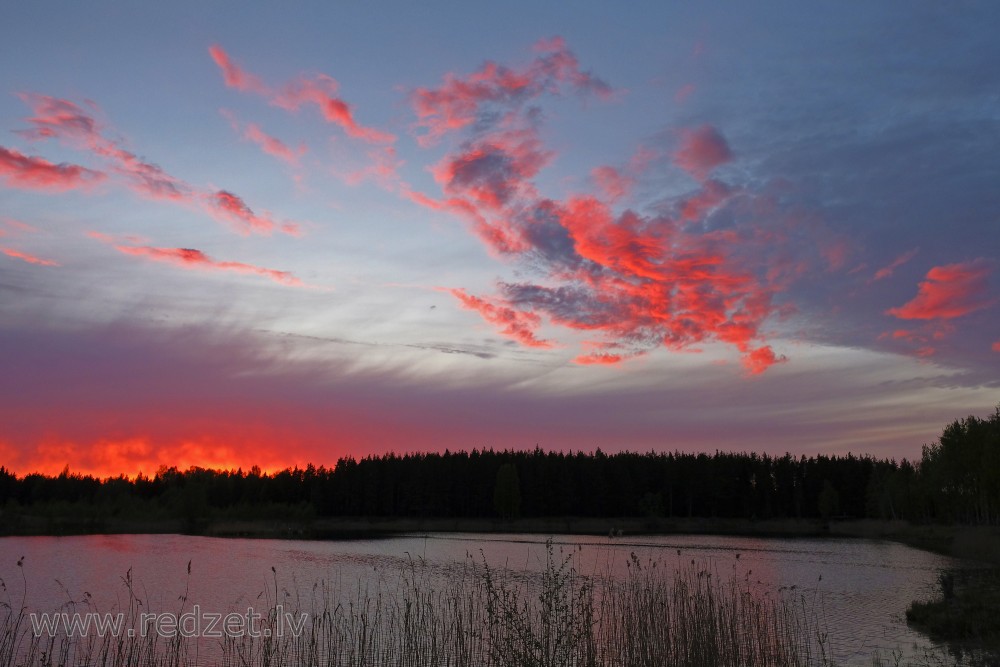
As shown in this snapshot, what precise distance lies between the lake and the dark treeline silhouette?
140ft

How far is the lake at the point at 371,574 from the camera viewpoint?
68.7ft

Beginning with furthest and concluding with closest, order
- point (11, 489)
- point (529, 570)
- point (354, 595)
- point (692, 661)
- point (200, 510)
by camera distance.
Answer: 1. point (11, 489)
2. point (200, 510)
3. point (529, 570)
4. point (354, 595)
5. point (692, 661)

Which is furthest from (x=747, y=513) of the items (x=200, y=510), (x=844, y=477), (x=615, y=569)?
(x=615, y=569)

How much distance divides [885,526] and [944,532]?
47.3ft

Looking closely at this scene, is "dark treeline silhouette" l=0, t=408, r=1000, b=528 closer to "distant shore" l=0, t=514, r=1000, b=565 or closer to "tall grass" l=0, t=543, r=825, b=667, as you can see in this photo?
"distant shore" l=0, t=514, r=1000, b=565

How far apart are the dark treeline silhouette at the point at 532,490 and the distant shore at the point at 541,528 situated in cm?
467

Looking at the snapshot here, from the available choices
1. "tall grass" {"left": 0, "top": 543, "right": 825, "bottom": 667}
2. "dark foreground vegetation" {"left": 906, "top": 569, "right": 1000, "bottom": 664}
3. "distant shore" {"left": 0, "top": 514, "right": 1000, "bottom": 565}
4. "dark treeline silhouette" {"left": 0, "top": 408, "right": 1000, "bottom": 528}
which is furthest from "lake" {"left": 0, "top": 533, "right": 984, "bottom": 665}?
"dark treeline silhouette" {"left": 0, "top": 408, "right": 1000, "bottom": 528}

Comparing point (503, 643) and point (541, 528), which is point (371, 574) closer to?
point (503, 643)

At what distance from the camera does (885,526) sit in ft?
262

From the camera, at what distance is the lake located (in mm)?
20938

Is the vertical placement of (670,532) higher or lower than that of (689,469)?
lower

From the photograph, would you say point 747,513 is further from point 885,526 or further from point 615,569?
point 615,569

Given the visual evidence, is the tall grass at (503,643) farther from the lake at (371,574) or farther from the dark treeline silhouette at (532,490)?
the dark treeline silhouette at (532,490)

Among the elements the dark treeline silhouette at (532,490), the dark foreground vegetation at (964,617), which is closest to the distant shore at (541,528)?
the dark treeline silhouette at (532,490)
